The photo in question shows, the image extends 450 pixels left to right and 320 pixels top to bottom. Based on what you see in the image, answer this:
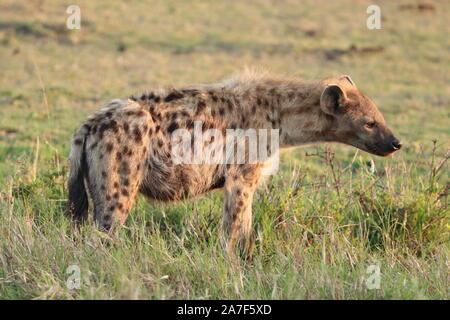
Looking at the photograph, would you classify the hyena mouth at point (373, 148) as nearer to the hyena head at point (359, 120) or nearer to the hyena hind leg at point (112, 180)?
the hyena head at point (359, 120)

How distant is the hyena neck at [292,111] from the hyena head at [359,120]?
0.08m

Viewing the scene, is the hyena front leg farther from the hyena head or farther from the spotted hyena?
the hyena head

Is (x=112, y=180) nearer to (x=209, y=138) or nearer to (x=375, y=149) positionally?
(x=209, y=138)

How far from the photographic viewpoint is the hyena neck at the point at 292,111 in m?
4.11

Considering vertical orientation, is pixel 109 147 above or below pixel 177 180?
above

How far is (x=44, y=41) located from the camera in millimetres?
11281

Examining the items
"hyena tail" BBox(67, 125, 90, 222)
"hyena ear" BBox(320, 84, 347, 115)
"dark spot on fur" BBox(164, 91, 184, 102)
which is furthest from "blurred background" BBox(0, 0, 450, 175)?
"hyena ear" BBox(320, 84, 347, 115)

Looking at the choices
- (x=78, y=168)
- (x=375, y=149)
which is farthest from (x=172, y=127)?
(x=375, y=149)

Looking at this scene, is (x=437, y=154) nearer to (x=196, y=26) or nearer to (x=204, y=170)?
(x=204, y=170)

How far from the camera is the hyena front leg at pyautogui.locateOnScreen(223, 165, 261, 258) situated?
389 centimetres

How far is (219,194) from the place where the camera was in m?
4.62

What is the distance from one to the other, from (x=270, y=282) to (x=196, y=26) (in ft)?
32.6

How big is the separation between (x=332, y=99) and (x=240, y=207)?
79 centimetres

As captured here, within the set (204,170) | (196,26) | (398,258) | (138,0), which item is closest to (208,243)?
(204,170)
